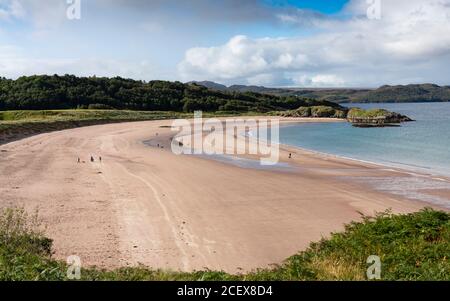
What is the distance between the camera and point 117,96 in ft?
368

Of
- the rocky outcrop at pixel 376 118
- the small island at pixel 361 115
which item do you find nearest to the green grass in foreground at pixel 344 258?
the small island at pixel 361 115

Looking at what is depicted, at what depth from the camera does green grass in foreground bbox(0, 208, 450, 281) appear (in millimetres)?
7758

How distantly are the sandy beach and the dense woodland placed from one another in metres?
66.7

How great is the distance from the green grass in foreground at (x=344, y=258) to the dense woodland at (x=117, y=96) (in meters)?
87.8

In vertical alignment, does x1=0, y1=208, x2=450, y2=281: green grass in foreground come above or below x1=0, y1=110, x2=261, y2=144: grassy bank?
below

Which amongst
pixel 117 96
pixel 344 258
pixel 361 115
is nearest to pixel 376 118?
pixel 361 115

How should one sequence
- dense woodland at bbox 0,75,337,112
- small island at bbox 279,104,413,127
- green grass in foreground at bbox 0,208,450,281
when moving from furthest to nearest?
dense woodland at bbox 0,75,337,112 < small island at bbox 279,104,413,127 < green grass in foreground at bbox 0,208,450,281

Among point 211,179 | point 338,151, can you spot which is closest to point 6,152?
point 211,179

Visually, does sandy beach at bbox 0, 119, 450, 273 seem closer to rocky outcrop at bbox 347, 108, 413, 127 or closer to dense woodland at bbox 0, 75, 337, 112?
rocky outcrop at bbox 347, 108, 413, 127

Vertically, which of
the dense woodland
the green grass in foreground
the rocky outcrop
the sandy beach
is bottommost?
the sandy beach

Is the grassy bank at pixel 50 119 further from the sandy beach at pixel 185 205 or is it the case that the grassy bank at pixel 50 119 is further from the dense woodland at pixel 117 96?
the sandy beach at pixel 185 205

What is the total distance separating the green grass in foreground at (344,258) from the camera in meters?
7.76

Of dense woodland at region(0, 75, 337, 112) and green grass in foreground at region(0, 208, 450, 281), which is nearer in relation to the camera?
green grass in foreground at region(0, 208, 450, 281)

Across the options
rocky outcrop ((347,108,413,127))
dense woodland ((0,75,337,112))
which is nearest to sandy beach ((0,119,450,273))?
rocky outcrop ((347,108,413,127))
